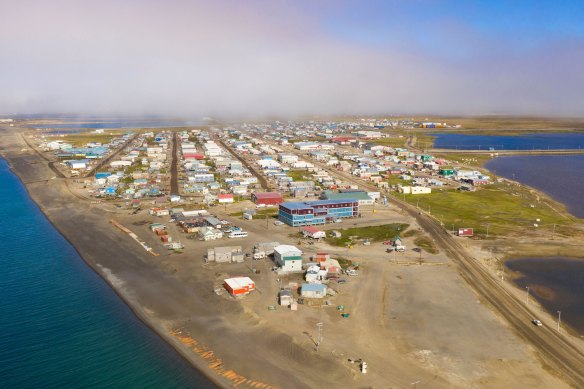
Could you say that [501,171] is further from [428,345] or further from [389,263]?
[428,345]

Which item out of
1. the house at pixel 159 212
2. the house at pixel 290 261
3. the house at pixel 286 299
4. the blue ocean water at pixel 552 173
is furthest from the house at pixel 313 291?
the blue ocean water at pixel 552 173

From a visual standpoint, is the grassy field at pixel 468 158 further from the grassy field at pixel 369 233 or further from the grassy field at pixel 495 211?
the grassy field at pixel 369 233

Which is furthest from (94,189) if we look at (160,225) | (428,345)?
(428,345)

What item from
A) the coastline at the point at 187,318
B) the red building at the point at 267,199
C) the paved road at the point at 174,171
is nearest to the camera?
the coastline at the point at 187,318

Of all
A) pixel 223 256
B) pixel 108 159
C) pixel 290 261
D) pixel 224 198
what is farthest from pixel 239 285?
pixel 108 159

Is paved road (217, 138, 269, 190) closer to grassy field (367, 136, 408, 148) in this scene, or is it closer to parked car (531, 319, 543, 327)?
grassy field (367, 136, 408, 148)

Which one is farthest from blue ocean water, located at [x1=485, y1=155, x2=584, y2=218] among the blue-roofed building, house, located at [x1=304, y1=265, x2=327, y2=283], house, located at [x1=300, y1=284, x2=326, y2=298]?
house, located at [x1=300, y1=284, x2=326, y2=298]
